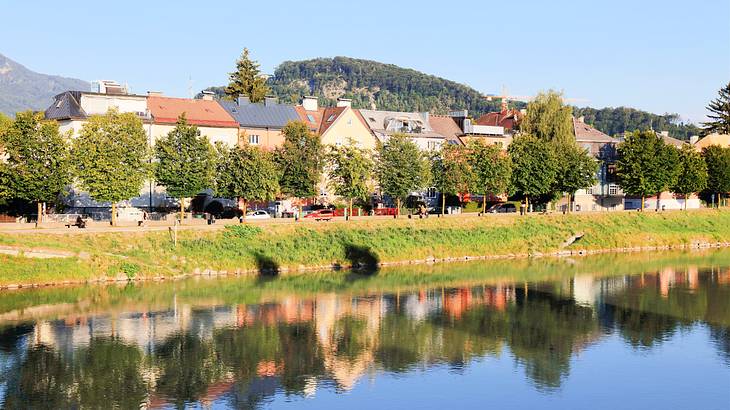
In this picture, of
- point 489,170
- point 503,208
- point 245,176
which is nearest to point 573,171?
point 503,208

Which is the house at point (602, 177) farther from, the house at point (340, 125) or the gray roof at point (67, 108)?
the gray roof at point (67, 108)

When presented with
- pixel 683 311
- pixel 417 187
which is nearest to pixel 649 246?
pixel 417 187

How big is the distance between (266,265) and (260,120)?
34878mm

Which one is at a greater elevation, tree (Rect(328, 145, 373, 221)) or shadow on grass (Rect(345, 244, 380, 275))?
tree (Rect(328, 145, 373, 221))

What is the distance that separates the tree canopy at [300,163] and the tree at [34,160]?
75.5 ft

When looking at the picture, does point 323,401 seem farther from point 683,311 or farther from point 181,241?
point 181,241

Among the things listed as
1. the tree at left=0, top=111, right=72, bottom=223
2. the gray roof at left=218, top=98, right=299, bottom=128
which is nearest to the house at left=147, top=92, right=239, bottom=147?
the gray roof at left=218, top=98, right=299, bottom=128

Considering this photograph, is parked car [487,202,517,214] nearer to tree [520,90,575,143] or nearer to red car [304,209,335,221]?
tree [520,90,575,143]

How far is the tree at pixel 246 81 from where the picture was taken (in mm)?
131875

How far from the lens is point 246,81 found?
13225cm

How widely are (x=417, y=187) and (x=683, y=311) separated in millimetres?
39950

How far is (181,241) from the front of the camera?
2958 inches

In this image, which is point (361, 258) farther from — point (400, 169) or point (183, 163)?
point (183, 163)

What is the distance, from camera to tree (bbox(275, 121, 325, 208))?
302ft
